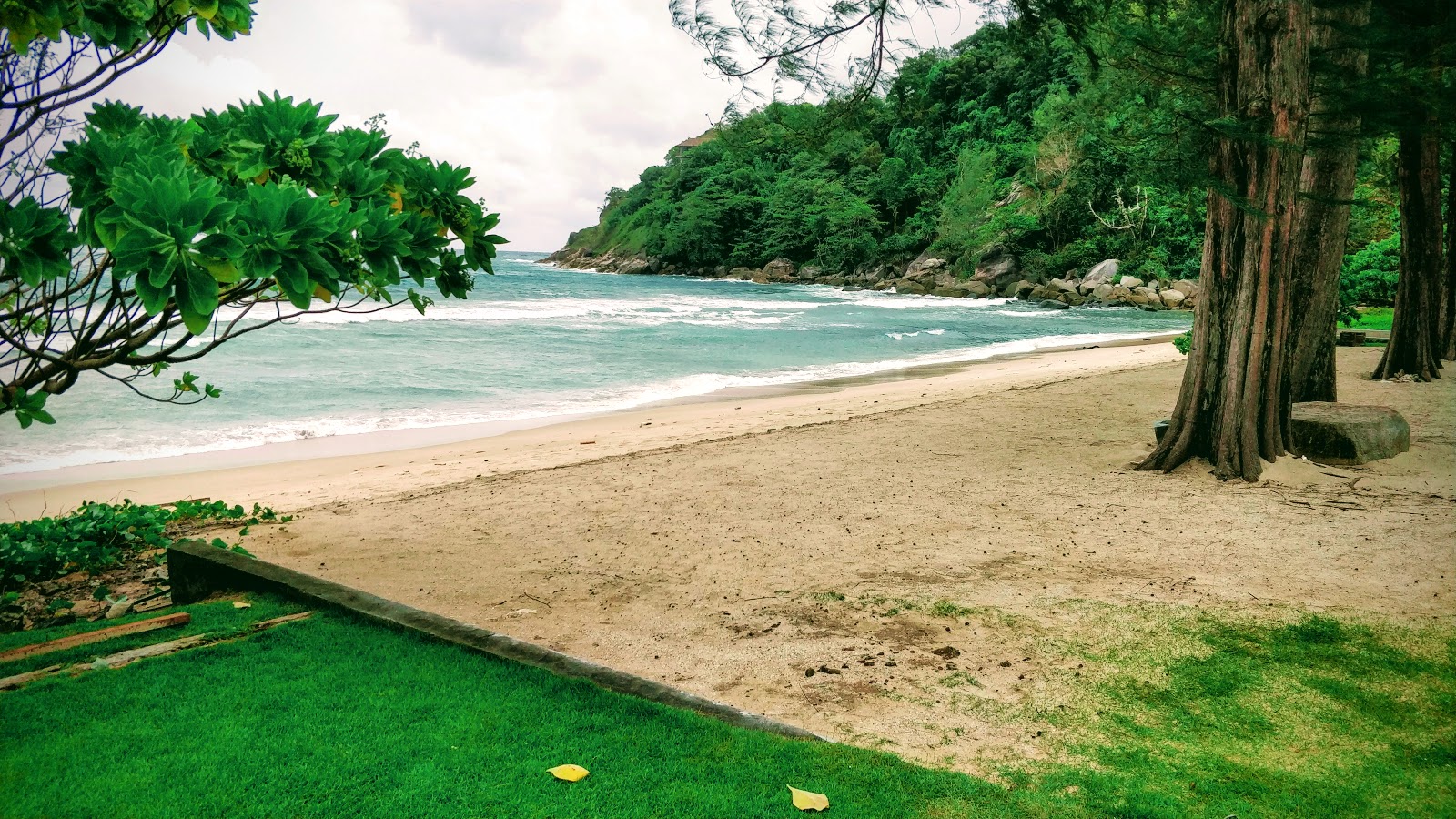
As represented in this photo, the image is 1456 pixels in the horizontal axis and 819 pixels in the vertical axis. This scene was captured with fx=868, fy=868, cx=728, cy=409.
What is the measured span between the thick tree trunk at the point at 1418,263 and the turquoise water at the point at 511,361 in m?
9.30

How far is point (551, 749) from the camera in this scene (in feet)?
8.21

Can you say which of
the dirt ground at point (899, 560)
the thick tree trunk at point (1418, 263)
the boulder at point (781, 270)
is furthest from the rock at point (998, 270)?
the dirt ground at point (899, 560)

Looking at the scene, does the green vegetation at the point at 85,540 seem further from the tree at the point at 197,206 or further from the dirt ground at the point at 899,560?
the tree at the point at 197,206

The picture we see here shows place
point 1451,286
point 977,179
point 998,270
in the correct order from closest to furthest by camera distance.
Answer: point 1451,286 < point 998,270 < point 977,179

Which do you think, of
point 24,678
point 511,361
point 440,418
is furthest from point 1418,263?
point 511,361

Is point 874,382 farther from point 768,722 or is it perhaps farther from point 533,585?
point 768,722

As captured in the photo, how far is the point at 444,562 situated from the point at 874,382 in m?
11.9

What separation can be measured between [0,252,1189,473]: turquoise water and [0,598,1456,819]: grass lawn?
8744 millimetres

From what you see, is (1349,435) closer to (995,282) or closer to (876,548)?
(876,548)

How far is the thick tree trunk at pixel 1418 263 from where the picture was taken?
34.1 ft

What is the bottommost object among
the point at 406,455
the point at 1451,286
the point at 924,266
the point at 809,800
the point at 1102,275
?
the point at 406,455

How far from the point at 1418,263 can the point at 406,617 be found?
12249mm

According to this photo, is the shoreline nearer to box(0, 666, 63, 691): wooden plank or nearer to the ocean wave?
the ocean wave

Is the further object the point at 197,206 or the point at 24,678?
the point at 24,678
